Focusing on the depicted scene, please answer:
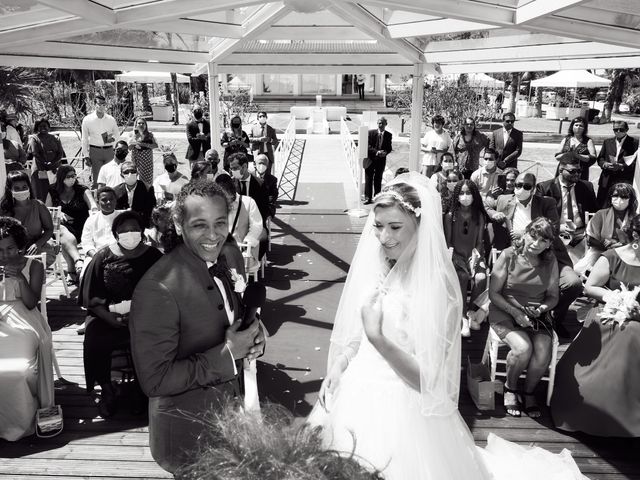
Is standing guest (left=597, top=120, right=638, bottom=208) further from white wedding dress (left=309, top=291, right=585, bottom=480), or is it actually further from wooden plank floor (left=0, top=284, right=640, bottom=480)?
white wedding dress (left=309, top=291, right=585, bottom=480)

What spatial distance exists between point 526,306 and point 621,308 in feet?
2.42

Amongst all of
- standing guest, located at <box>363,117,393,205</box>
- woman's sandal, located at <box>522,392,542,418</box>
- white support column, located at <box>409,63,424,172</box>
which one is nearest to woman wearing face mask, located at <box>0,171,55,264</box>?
woman's sandal, located at <box>522,392,542,418</box>

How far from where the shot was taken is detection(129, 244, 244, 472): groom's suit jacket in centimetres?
190

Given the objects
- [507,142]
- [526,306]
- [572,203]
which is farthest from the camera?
[507,142]

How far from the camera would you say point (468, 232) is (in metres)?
6.10

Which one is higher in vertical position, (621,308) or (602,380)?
(621,308)

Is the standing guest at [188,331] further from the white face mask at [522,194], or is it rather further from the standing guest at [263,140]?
the standing guest at [263,140]

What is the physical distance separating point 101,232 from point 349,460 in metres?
5.18

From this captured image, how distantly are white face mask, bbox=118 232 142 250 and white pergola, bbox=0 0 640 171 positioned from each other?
5.91 ft

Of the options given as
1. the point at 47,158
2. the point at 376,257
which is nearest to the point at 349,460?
the point at 376,257

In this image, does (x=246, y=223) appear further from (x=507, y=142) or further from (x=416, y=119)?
(x=507, y=142)

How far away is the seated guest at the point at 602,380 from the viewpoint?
3984mm

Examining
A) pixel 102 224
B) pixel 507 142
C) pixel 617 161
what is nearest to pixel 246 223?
pixel 102 224

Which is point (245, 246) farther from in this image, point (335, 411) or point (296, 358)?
point (335, 411)
